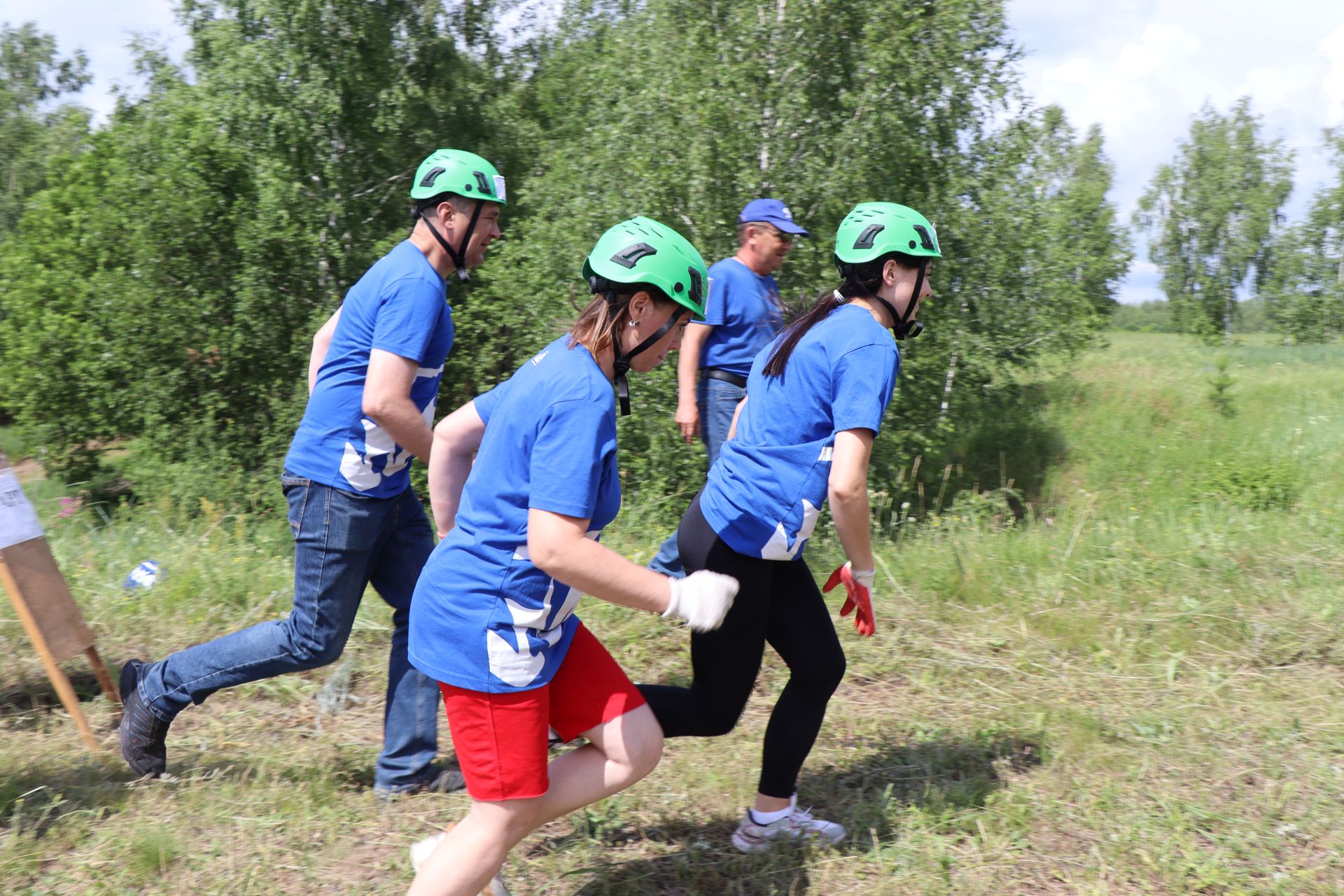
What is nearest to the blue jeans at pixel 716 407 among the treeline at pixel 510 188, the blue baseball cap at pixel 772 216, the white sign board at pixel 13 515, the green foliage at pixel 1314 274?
the blue baseball cap at pixel 772 216

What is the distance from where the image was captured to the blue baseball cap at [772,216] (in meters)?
5.29

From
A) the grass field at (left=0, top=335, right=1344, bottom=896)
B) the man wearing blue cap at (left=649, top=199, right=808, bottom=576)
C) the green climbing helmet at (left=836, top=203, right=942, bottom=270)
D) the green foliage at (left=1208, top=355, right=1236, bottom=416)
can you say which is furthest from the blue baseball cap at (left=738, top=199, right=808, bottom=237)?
the green foliage at (left=1208, top=355, right=1236, bottom=416)

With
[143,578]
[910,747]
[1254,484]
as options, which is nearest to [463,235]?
[910,747]

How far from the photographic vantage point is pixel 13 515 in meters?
3.95

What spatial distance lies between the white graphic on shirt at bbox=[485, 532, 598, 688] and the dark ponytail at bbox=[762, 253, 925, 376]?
949 mm

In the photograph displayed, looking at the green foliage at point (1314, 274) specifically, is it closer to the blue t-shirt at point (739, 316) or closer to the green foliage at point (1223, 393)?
the green foliage at point (1223, 393)

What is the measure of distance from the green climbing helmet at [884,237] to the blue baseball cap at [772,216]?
224 centimetres

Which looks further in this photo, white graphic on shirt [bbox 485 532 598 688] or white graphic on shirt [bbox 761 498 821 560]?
white graphic on shirt [bbox 761 498 821 560]

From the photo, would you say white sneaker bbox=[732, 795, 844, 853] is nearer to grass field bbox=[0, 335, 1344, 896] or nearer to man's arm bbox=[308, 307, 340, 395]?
grass field bbox=[0, 335, 1344, 896]

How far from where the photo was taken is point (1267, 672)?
4.59 m

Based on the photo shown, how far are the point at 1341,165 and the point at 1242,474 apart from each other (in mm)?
28782

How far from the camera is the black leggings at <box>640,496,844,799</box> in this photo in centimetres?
302

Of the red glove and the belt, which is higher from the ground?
→ the belt

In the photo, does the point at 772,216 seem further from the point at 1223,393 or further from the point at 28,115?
the point at 28,115
